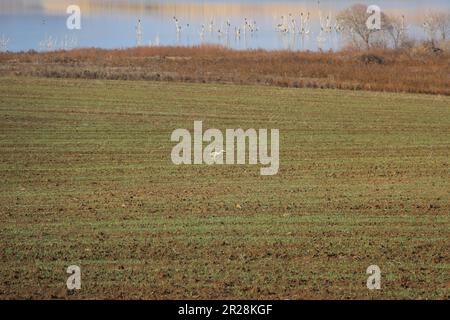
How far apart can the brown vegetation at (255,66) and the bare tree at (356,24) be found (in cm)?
649

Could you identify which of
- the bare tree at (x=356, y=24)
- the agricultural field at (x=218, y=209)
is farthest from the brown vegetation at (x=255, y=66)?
the agricultural field at (x=218, y=209)

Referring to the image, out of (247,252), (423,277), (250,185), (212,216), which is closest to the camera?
(423,277)

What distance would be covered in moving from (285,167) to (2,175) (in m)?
7.74

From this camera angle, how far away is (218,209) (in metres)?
16.7

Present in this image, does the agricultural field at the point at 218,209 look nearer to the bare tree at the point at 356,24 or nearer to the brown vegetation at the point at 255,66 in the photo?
the brown vegetation at the point at 255,66

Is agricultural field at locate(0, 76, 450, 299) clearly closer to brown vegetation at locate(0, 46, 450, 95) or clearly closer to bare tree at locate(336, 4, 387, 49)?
brown vegetation at locate(0, 46, 450, 95)

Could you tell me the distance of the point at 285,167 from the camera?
23.2 metres

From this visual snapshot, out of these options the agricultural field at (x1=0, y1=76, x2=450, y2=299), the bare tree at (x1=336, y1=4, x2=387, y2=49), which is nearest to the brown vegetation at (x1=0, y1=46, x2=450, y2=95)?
the bare tree at (x1=336, y1=4, x2=387, y2=49)

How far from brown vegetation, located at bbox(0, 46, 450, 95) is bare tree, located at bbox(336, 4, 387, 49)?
649cm

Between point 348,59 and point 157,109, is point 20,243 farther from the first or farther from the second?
point 348,59

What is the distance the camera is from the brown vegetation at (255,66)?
5138cm

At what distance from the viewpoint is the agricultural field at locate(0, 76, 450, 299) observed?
11305 mm

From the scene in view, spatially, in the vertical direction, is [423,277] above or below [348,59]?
below
